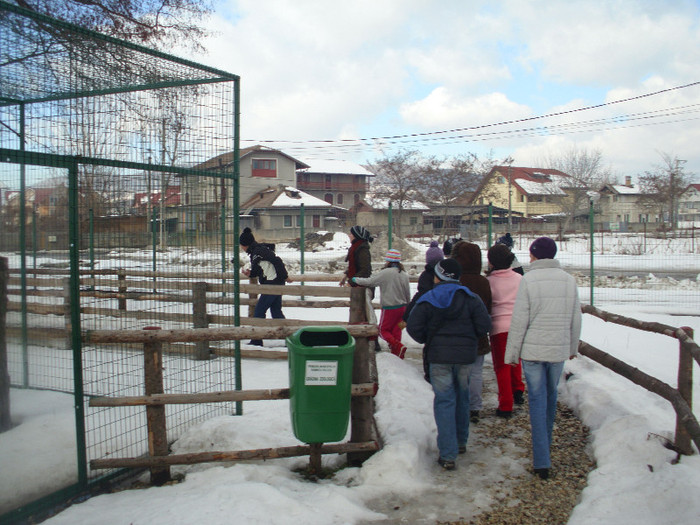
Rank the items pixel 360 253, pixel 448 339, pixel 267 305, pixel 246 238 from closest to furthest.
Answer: pixel 448 339 < pixel 360 253 < pixel 246 238 < pixel 267 305

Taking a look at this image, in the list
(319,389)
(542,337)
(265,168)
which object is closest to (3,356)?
(319,389)

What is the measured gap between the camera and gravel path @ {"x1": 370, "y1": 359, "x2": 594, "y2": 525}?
3830mm

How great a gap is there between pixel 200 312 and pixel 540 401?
4250mm

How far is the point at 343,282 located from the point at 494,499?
5098 mm

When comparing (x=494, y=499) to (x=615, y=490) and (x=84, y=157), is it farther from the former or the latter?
(x=84, y=157)

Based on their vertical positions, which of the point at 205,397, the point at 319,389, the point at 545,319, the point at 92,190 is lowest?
the point at 205,397

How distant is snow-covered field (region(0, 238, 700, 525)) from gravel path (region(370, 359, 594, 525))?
0.14 feet

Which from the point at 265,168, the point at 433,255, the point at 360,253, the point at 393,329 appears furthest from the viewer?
the point at 265,168

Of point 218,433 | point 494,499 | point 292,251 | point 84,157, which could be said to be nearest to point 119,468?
point 218,433

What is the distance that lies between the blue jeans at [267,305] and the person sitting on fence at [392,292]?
167 centimetres

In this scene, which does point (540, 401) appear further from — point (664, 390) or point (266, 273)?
point (266, 273)

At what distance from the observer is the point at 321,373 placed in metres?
4.03

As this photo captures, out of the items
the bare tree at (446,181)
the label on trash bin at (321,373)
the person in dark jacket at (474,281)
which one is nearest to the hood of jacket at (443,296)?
the label on trash bin at (321,373)

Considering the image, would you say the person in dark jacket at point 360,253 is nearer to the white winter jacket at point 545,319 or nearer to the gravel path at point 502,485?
the gravel path at point 502,485
